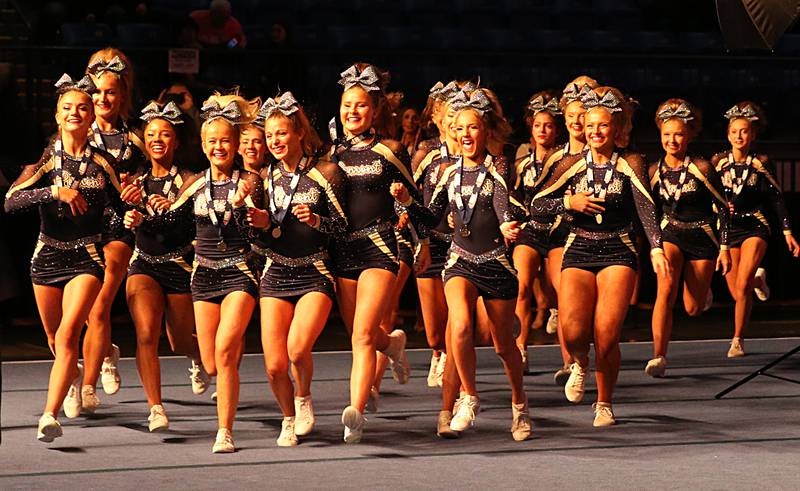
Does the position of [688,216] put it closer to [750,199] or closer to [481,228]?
[750,199]

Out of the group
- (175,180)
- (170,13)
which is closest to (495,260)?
(175,180)

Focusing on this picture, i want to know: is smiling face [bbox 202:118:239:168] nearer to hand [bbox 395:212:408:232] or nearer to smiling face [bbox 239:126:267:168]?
smiling face [bbox 239:126:267:168]

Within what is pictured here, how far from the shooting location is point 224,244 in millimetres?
6777

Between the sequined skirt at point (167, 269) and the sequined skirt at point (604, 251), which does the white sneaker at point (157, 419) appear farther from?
the sequined skirt at point (604, 251)

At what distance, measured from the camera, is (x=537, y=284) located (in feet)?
36.0

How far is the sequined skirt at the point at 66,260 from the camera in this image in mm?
6914

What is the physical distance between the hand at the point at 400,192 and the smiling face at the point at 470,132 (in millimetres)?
357

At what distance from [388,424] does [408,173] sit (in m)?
1.36

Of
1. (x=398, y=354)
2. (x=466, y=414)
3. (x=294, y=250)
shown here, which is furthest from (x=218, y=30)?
(x=466, y=414)

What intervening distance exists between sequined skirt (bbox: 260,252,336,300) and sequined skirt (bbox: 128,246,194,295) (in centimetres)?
87

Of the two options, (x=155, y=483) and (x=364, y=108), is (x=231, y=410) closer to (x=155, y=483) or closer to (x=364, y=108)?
(x=155, y=483)

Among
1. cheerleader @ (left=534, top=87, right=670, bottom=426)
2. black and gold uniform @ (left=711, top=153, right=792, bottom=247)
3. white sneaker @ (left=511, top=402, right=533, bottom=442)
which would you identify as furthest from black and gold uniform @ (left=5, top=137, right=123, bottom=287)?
black and gold uniform @ (left=711, top=153, right=792, bottom=247)

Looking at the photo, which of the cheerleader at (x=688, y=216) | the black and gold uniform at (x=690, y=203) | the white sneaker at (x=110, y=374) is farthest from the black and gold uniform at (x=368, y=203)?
the black and gold uniform at (x=690, y=203)

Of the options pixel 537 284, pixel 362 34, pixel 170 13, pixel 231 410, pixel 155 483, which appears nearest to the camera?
pixel 155 483
